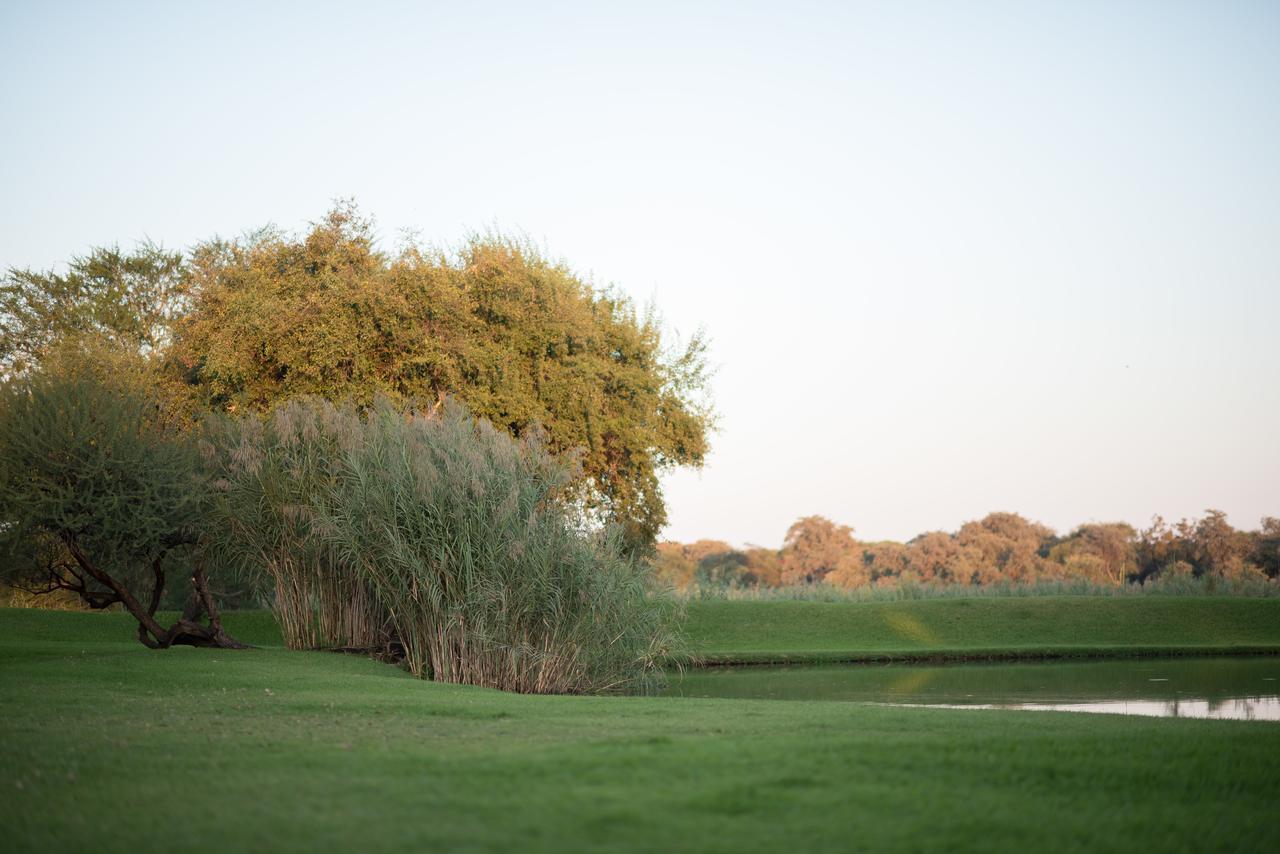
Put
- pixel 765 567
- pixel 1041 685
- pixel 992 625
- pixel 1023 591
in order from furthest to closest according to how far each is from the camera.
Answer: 1. pixel 765 567
2. pixel 1023 591
3. pixel 992 625
4. pixel 1041 685

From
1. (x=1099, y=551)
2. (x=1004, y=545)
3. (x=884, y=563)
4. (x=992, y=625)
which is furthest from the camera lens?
(x=884, y=563)

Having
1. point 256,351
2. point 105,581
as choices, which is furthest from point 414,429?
point 256,351

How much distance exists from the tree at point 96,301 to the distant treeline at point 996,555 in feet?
81.0

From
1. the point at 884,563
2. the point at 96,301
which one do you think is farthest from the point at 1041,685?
the point at 884,563

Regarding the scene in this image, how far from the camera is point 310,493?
58.6 feet

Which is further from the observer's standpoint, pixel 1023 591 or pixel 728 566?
→ pixel 728 566

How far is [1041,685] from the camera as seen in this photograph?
58.6 feet

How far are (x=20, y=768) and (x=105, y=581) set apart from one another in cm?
1130

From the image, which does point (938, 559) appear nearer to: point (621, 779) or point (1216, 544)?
point (1216, 544)

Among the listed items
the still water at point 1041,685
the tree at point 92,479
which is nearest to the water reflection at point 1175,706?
the still water at point 1041,685

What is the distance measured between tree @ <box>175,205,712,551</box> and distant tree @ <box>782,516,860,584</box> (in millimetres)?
47210

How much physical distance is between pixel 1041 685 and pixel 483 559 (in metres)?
9.42

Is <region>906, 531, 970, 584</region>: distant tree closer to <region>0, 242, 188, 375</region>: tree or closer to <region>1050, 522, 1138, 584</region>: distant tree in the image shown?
<region>1050, 522, 1138, 584</region>: distant tree

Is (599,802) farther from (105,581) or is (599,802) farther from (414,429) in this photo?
(105,581)
